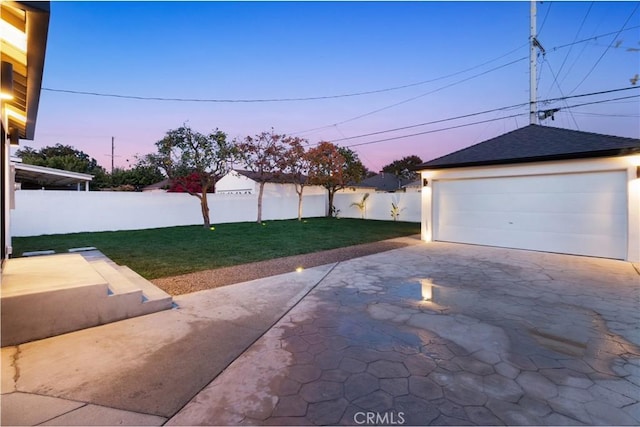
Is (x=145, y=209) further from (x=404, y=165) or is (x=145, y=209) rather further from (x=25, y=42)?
(x=404, y=165)

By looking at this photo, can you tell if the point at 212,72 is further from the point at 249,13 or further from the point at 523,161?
the point at 523,161

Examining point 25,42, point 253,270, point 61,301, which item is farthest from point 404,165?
point 61,301

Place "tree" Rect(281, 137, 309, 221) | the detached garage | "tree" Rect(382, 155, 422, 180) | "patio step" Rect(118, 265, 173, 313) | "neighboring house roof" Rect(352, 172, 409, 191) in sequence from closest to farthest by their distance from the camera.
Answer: "patio step" Rect(118, 265, 173, 313), the detached garage, "tree" Rect(281, 137, 309, 221), "neighboring house roof" Rect(352, 172, 409, 191), "tree" Rect(382, 155, 422, 180)

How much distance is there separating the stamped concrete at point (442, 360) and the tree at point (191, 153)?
1008 cm

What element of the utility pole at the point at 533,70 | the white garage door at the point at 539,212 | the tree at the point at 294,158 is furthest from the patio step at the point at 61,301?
the utility pole at the point at 533,70

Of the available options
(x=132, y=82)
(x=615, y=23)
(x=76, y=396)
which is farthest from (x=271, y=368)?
(x=132, y=82)

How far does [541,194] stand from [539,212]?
49 centimetres

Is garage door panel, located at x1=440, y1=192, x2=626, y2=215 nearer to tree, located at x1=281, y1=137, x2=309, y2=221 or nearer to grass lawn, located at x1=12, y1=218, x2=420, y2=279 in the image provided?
grass lawn, located at x1=12, y1=218, x2=420, y2=279

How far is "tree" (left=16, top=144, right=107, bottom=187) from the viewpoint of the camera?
2440 centimetres

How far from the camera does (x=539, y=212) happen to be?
8.30 m

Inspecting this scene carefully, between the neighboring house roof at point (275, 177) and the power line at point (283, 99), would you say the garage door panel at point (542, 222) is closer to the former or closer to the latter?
the power line at point (283, 99)

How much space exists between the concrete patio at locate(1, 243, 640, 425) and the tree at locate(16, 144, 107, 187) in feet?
86.7

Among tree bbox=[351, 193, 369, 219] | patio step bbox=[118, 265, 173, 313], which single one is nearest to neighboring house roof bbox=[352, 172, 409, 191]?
tree bbox=[351, 193, 369, 219]

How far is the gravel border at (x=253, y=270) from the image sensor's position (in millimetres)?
5098
